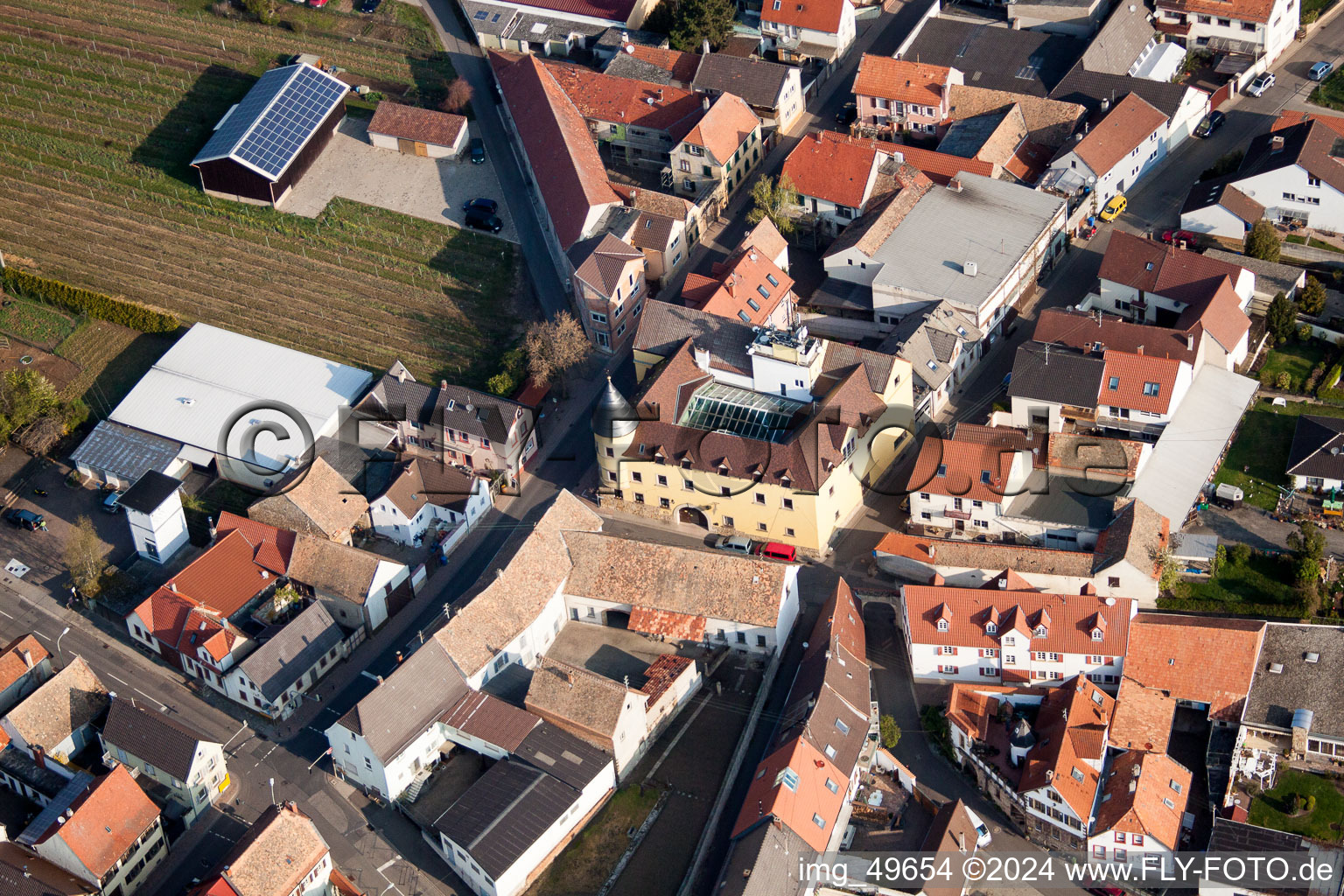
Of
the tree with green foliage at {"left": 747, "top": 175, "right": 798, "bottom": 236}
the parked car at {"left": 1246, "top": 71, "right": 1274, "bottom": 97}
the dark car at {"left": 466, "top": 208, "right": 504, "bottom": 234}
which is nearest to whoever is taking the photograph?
the tree with green foliage at {"left": 747, "top": 175, "right": 798, "bottom": 236}

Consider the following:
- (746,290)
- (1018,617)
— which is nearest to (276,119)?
(746,290)

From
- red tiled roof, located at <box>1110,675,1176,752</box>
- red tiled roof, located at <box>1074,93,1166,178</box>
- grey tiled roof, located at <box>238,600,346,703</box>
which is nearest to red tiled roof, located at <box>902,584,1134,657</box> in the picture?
red tiled roof, located at <box>1110,675,1176,752</box>

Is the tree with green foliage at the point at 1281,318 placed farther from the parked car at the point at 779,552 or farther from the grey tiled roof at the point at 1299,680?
the parked car at the point at 779,552

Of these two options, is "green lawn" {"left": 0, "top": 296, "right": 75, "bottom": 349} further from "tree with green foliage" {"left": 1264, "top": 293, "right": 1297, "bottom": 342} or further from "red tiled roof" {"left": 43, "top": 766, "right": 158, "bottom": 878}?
"tree with green foliage" {"left": 1264, "top": 293, "right": 1297, "bottom": 342}

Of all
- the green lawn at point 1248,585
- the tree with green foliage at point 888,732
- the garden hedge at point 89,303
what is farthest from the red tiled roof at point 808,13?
the tree with green foliage at point 888,732

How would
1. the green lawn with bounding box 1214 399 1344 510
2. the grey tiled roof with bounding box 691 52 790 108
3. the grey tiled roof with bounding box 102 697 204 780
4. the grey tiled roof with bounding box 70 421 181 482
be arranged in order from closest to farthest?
the grey tiled roof with bounding box 102 697 204 780, the green lawn with bounding box 1214 399 1344 510, the grey tiled roof with bounding box 70 421 181 482, the grey tiled roof with bounding box 691 52 790 108

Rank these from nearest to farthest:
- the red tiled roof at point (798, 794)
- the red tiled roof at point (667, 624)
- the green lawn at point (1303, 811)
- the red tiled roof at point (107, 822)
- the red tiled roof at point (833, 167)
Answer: the red tiled roof at point (798, 794)
the green lawn at point (1303, 811)
the red tiled roof at point (107, 822)
the red tiled roof at point (667, 624)
the red tiled roof at point (833, 167)

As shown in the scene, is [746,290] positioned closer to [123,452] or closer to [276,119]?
[123,452]
